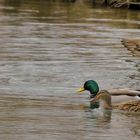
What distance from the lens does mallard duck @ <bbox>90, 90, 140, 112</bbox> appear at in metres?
16.4

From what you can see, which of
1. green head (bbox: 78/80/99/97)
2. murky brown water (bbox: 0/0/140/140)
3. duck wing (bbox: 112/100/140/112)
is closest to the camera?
murky brown water (bbox: 0/0/140/140)

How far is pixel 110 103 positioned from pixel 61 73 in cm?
562

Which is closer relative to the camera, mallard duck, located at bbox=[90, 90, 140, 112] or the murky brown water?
the murky brown water

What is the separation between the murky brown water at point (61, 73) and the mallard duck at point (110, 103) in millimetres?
400

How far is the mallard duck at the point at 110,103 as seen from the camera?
16359 mm

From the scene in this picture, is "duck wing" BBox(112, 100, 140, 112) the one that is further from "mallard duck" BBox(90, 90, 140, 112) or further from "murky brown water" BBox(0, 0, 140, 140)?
"murky brown water" BBox(0, 0, 140, 140)

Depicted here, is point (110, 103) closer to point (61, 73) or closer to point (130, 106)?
point (130, 106)

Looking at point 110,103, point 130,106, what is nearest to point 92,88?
point 110,103

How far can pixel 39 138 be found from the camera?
42.5ft

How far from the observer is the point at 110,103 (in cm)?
1675

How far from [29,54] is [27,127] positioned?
13.2 metres

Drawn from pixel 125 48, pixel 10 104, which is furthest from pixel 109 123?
pixel 125 48

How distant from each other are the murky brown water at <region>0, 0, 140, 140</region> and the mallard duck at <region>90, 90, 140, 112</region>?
40 centimetres


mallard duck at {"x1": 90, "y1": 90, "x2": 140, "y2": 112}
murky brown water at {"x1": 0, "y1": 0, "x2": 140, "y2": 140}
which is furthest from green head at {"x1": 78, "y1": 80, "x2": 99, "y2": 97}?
mallard duck at {"x1": 90, "y1": 90, "x2": 140, "y2": 112}
